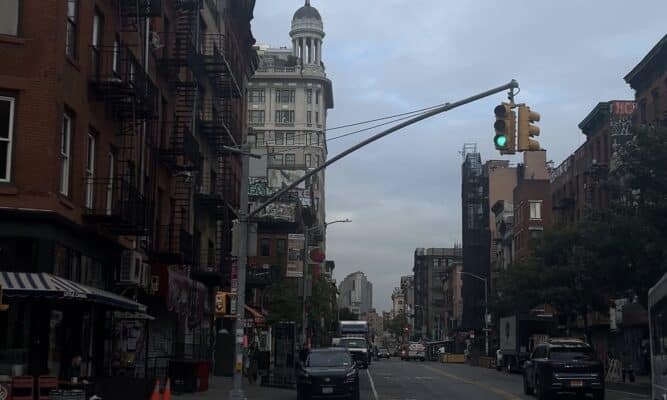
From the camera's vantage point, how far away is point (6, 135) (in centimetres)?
2267

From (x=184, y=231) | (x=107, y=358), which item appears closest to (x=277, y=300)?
(x=184, y=231)

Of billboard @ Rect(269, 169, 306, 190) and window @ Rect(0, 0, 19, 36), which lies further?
billboard @ Rect(269, 169, 306, 190)

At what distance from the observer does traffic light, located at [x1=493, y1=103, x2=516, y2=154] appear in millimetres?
19391

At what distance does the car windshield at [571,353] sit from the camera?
30344 millimetres

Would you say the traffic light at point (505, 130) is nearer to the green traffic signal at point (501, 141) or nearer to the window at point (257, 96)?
the green traffic signal at point (501, 141)

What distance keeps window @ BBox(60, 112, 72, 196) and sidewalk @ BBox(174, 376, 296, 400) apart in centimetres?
900

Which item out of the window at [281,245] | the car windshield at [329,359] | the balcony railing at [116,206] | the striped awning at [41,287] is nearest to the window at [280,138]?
the window at [281,245]

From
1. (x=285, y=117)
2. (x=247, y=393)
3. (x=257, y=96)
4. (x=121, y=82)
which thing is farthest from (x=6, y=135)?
(x=285, y=117)

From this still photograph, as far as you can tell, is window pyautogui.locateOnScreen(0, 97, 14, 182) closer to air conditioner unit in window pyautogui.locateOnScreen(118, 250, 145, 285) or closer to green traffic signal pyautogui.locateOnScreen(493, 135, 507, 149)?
air conditioner unit in window pyautogui.locateOnScreen(118, 250, 145, 285)

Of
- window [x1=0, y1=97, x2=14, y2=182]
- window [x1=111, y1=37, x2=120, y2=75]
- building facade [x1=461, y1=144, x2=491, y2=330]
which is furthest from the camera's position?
building facade [x1=461, y1=144, x2=491, y2=330]

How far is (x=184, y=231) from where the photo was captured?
37.7m

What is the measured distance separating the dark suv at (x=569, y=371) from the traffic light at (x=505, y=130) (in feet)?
41.1

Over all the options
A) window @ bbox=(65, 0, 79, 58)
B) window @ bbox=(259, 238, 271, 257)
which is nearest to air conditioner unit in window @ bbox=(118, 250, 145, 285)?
window @ bbox=(65, 0, 79, 58)

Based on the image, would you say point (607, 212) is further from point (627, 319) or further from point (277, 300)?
point (277, 300)
